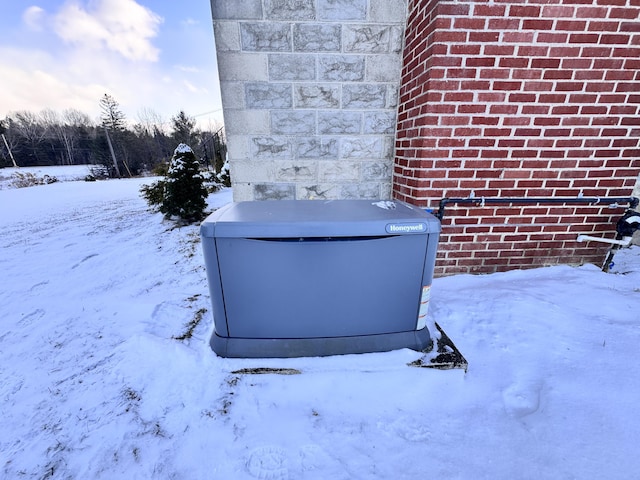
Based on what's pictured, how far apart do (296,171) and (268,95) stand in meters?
0.78

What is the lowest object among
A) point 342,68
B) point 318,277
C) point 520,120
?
point 318,277

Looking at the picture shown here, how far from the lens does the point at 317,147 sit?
2.90m

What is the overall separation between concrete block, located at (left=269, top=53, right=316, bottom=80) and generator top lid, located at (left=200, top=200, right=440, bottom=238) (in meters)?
1.71

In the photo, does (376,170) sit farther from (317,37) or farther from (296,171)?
(317,37)

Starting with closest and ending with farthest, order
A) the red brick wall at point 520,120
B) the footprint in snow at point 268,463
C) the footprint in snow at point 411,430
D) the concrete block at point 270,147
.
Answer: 1. the footprint in snow at point 268,463
2. the footprint in snow at point 411,430
3. the red brick wall at point 520,120
4. the concrete block at point 270,147

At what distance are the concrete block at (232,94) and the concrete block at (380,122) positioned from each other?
1.26 meters

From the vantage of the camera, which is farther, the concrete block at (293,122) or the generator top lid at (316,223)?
the concrete block at (293,122)

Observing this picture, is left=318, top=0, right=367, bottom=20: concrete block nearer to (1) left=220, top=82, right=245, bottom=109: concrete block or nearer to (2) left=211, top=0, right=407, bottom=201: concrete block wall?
(2) left=211, top=0, right=407, bottom=201: concrete block wall

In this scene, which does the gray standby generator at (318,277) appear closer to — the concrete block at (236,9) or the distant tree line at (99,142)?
the concrete block at (236,9)

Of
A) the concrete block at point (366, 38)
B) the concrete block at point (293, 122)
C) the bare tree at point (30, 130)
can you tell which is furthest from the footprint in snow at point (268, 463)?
the bare tree at point (30, 130)

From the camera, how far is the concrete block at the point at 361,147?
291 cm

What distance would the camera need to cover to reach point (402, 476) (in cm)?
116

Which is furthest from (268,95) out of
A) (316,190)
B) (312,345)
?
(312,345)

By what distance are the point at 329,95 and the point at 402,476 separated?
2.92 m
